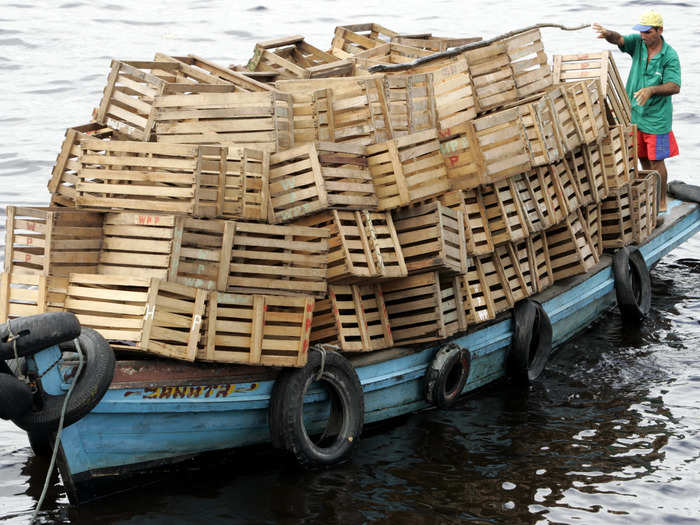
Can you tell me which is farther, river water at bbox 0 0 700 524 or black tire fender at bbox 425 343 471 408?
black tire fender at bbox 425 343 471 408

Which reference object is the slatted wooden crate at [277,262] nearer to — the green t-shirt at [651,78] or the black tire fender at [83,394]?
the black tire fender at [83,394]

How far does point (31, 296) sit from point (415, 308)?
353cm

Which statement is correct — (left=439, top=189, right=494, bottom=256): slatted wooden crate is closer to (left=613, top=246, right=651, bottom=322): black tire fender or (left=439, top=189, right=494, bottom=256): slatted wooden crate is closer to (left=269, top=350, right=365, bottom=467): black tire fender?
(left=269, top=350, right=365, bottom=467): black tire fender

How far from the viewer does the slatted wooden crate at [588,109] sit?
38.4 feet

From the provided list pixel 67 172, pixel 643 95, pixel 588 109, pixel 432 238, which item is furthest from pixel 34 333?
pixel 643 95

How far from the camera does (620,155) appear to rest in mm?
12922

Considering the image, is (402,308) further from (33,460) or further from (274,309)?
(33,460)

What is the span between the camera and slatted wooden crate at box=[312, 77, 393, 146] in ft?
32.0

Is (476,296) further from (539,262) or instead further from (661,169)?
(661,169)

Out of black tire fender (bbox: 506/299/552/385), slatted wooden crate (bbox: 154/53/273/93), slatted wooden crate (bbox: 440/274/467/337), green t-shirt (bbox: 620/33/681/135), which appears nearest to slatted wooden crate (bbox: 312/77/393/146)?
slatted wooden crate (bbox: 154/53/273/93)

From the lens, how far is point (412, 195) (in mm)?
9633

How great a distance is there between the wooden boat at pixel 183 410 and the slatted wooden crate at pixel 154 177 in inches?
57.6

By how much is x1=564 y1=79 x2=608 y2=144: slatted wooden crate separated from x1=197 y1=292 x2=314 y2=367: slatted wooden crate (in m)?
4.71

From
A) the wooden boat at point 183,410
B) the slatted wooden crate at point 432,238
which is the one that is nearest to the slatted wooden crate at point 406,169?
the slatted wooden crate at point 432,238
